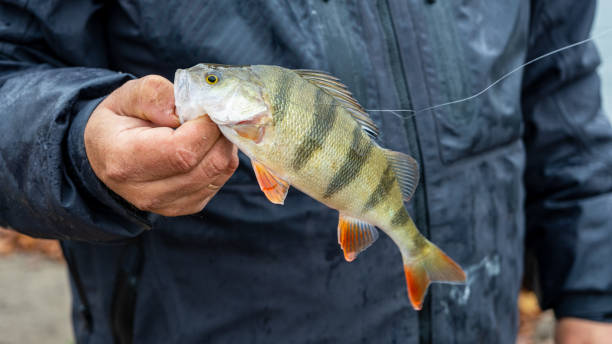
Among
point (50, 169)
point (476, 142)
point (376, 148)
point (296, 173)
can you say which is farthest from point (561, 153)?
point (50, 169)

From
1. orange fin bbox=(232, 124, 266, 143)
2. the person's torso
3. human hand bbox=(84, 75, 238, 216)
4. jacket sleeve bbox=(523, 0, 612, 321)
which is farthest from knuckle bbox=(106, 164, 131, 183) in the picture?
jacket sleeve bbox=(523, 0, 612, 321)

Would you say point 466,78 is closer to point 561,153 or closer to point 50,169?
point 561,153

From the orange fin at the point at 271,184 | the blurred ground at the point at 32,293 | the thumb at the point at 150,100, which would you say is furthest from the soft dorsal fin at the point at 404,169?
the blurred ground at the point at 32,293

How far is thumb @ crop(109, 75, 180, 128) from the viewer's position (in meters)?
1.12

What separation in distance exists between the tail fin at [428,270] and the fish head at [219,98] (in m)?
0.56

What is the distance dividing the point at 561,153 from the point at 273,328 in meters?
1.43

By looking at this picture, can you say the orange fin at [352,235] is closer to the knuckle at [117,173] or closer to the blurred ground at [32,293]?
the knuckle at [117,173]

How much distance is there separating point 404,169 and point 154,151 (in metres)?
0.56

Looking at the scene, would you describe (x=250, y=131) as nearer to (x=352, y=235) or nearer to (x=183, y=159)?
(x=183, y=159)

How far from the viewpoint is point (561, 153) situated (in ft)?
7.50

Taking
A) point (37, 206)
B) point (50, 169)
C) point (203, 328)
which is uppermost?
point (50, 169)

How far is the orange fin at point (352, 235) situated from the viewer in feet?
4.17

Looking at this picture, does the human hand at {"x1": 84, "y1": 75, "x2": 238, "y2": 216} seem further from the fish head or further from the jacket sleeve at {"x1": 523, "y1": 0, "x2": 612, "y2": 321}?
the jacket sleeve at {"x1": 523, "y1": 0, "x2": 612, "y2": 321}

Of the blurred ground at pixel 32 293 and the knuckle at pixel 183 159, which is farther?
the blurred ground at pixel 32 293
